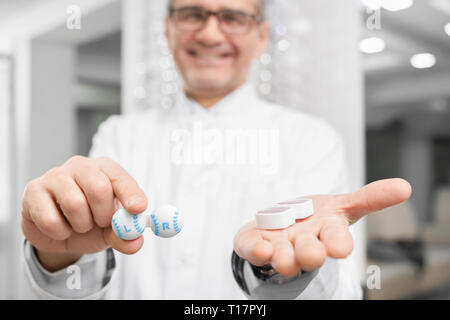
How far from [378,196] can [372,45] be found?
62cm

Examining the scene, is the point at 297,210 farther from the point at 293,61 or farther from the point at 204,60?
the point at 293,61

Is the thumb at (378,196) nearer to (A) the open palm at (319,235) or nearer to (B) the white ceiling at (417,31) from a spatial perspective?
(A) the open palm at (319,235)

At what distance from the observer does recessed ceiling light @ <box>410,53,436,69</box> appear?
3.15 ft

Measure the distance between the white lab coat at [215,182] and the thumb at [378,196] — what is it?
8.8 inches

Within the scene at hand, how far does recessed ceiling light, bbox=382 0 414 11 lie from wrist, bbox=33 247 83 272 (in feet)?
1.63

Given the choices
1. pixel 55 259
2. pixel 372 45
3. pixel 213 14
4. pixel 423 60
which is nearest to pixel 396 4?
pixel 372 45

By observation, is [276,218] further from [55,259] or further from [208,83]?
[208,83]

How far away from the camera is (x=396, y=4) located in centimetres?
63

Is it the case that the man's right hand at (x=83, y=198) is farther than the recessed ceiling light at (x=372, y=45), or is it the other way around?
the recessed ceiling light at (x=372, y=45)

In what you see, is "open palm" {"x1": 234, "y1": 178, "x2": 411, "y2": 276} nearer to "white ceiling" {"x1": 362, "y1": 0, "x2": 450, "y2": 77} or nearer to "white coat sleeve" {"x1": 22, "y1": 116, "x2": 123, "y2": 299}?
"white coat sleeve" {"x1": 22, "y1": 116, "x2": 123, "y2": 299}

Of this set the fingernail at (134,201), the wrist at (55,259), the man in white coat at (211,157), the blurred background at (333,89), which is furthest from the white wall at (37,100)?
the fingernail at (134,201)

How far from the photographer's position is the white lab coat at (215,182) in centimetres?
50

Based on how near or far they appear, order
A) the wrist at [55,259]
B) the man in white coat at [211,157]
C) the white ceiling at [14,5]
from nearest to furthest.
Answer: the wrist at [55,259]
the man in white coat at [211,157]
the white ceiling at [14,5]
